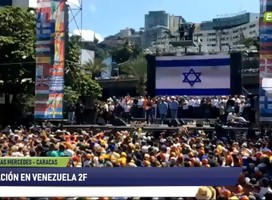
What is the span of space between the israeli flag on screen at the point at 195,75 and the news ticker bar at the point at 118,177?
2094 cm

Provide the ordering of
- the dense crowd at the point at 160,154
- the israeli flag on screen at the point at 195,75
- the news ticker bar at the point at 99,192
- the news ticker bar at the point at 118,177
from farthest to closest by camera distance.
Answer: the israeli flag on screen at the point at 195,75 → the dense crowd at the point at 160,154 → the news ticker bar at the point at 118,177 → the news ticker bar at the point at 99,192

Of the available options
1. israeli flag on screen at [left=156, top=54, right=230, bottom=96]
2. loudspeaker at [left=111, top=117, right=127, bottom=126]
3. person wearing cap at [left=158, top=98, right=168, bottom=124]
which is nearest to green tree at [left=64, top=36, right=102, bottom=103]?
israeli flag on screen at [left=156, top=54, right=230, bottom=96]

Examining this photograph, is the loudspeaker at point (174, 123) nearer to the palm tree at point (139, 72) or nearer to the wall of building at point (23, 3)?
the palm tree at point (139, 72)

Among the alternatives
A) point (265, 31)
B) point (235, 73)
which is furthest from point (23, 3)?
point (265, 31)

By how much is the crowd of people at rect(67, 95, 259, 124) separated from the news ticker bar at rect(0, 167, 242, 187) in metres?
16.5

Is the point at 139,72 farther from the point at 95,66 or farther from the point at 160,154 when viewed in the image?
the point at 160,154

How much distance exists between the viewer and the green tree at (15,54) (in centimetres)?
3838

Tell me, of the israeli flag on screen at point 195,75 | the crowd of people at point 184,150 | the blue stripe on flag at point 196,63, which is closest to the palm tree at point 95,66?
the blue stripe on flag at point 196,63

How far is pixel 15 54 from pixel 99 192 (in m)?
28.6

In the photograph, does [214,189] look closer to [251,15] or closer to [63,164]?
[63,164]

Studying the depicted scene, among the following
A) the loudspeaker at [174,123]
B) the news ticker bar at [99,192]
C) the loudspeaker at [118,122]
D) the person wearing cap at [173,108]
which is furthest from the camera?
the person wearing cap at [173,108]

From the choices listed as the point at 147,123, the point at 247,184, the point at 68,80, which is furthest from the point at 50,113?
the point at 247,184

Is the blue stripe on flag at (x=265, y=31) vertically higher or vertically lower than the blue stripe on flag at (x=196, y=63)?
higher

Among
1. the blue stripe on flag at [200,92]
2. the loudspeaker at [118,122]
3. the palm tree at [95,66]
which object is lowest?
the loudspeaker at [118,122]
